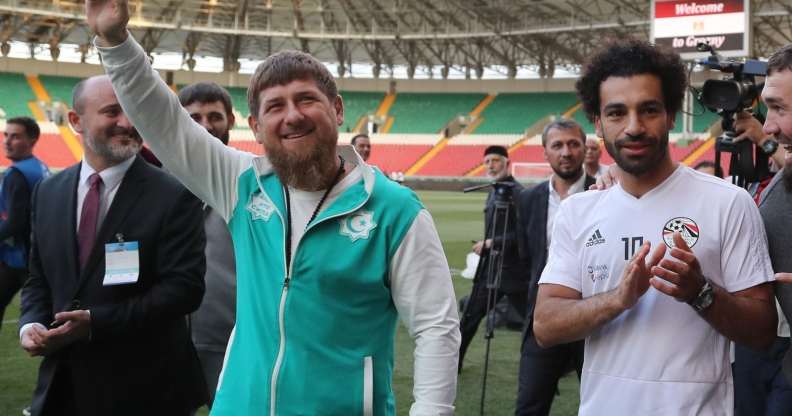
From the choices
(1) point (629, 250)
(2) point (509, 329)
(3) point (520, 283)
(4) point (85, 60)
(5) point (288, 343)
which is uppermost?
(4) point (85, 60)

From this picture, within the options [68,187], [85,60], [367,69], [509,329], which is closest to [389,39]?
[367,69]

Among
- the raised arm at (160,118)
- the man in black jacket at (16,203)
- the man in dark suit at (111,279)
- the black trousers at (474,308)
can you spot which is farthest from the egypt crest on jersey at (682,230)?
the man in black jacket at (16,203)

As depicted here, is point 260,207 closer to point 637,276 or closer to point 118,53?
point 118,53

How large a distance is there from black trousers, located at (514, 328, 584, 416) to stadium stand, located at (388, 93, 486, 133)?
43.6 metres

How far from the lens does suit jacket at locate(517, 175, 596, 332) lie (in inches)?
183

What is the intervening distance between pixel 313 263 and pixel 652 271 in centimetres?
86

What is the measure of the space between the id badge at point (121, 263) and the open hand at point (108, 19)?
0.93m

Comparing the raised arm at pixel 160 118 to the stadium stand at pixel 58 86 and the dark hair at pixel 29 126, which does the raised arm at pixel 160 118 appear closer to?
the dark hair at pixel 29 126

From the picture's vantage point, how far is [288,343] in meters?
2.16

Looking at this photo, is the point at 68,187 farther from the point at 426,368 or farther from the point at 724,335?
the point at 724,335

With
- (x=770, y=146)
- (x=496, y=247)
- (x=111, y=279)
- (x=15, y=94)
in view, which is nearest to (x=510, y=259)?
(x=496, y=247)

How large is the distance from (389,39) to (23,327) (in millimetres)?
41883

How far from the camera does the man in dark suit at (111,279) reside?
2922mm

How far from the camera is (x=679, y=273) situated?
6.50ft
